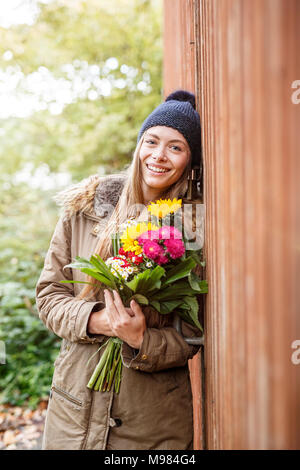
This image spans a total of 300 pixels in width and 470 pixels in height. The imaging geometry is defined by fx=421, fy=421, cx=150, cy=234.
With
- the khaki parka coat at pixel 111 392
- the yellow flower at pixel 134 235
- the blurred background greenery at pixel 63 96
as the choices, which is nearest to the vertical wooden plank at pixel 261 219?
the yellow flower at pixel 134 235

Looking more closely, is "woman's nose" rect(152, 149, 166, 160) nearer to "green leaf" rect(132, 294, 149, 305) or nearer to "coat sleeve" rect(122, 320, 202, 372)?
"green leaf" rect(132, 294, 149, 305)

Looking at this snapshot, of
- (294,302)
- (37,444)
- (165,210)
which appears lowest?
(37,444)

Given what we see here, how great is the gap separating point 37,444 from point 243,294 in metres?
4.06

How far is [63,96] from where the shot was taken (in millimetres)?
9461

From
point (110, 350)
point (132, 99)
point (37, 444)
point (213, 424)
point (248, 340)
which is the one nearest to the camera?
point (248, 340)

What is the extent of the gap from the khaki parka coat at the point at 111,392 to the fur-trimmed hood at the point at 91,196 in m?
0.13

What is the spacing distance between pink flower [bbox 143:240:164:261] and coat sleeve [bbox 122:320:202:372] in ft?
1.27

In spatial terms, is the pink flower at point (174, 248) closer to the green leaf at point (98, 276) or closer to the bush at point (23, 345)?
the green leaf at point (98, 276)

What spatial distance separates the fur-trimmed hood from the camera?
212 centimetres

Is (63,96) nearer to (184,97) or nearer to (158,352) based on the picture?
(184,97)

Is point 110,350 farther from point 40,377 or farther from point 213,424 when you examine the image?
point 40,377

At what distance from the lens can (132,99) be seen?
10.0 m

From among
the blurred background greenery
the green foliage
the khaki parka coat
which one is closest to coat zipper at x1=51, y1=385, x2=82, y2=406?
the khaki parka coat
